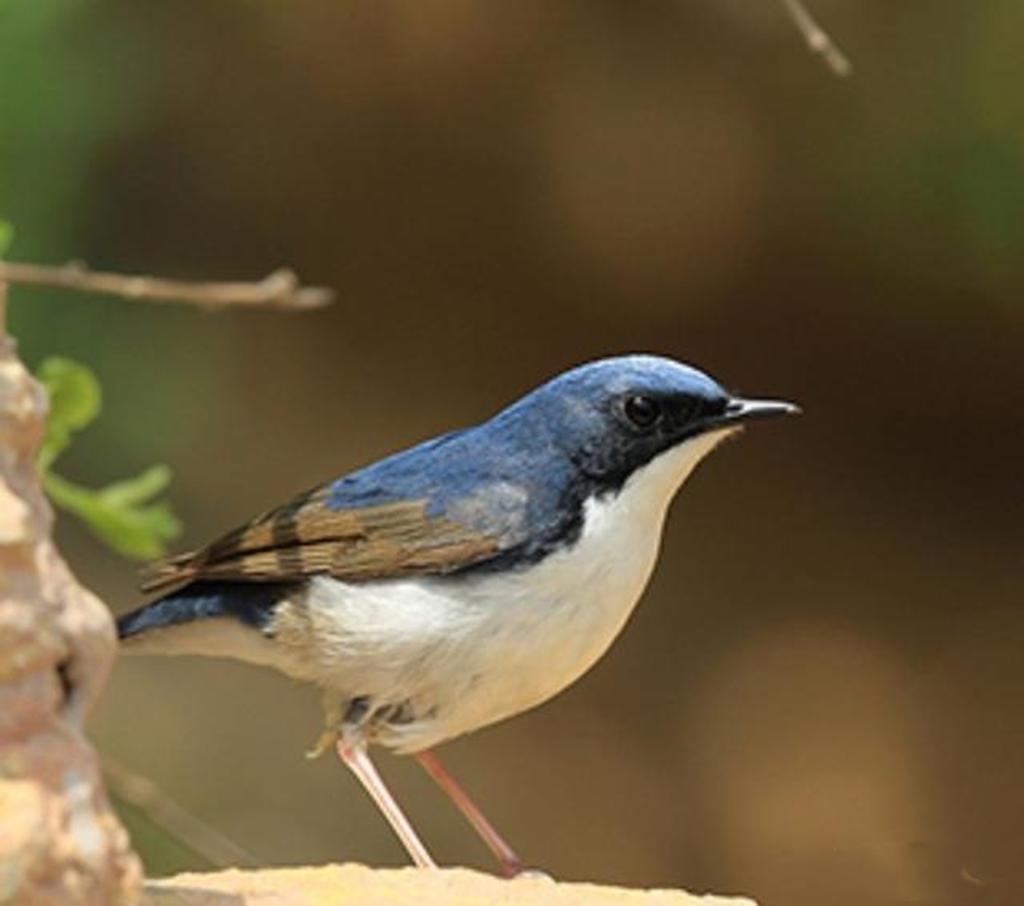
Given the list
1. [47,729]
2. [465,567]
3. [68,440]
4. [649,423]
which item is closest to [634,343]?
[649,423]

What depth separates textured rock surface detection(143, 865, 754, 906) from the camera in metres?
3.52

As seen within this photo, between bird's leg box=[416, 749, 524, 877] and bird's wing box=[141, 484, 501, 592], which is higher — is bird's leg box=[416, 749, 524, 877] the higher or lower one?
the lower one

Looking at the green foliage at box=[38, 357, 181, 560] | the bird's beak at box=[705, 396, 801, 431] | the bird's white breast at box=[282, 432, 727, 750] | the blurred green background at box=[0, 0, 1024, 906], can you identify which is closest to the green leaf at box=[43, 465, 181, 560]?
the green foliage at box=[38, 357, 181, 560]

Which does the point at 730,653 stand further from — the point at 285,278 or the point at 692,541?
the point at 285,278

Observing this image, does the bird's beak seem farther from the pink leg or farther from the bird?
the pink leg

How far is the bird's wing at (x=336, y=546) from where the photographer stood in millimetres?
4805

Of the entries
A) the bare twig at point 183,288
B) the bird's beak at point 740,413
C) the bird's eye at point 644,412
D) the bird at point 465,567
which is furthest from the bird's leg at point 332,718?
the bare twig at point 183,288

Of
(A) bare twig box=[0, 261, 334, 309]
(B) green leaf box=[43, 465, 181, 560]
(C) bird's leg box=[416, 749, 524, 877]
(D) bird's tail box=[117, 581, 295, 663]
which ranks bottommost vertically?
(C) bird's leg box=[416, 749, 524, 877]

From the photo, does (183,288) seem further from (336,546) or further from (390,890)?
(336,546)

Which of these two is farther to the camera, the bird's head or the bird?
the bird's head

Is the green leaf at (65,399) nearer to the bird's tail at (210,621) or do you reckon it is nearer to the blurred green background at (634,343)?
the bird's tail at (210,621)

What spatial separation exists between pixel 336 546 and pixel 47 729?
87.4 inches

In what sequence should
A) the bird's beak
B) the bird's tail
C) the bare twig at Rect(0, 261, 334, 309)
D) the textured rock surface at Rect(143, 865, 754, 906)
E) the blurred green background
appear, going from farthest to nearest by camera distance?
the blurred green background → the bird's tail → the bird's beak → the textured rock surface at Rect(143, 865, 754, 906) → the bare twig at Rect(0, 261, 334, 309)

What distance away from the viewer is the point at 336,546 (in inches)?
195
